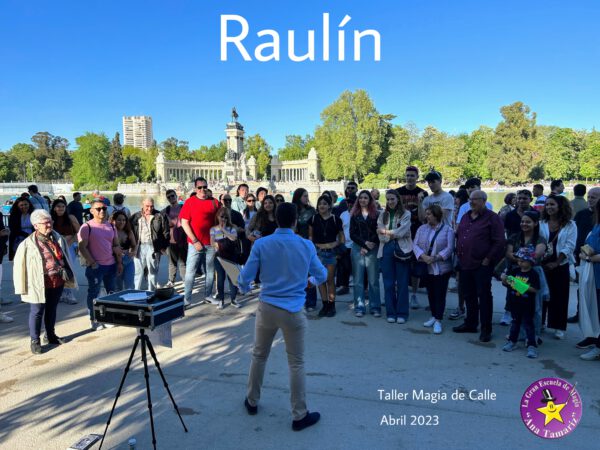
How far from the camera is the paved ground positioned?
10.2 feet

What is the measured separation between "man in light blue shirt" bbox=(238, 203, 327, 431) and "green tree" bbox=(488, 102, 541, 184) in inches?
2547

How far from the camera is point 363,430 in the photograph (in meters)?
3.18

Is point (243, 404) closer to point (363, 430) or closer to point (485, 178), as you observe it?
point (363, 430)

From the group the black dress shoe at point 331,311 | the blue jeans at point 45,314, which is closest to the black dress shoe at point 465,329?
the black dress shoe at point 331,311

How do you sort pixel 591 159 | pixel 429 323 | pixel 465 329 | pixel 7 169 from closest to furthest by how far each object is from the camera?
pixel 465 329 < pixel 429 323 < pixel 591 159 < pixel 7 169

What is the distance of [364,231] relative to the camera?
591 centimetres

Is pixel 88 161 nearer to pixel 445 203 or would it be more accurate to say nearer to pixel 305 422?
pixel 445 203

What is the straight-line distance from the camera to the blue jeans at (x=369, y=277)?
19.7 feet

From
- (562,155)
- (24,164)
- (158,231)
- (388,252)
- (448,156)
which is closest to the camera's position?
(388,252)

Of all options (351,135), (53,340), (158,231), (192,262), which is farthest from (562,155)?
(53,340)

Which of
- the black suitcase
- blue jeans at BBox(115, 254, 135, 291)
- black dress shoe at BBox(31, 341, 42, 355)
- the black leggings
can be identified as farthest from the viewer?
blue jeans at BBox(115, 254, 135, 291)

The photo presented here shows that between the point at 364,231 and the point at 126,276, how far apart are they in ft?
12.5

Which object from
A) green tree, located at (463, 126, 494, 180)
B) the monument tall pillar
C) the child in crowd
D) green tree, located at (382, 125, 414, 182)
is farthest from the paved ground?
the monument tall pillar

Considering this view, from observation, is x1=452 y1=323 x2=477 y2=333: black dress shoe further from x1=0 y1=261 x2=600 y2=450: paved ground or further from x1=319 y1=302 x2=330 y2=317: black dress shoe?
x1=319 y1=302 x2=330 y2=317: black dress shoe
